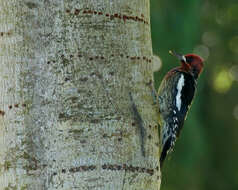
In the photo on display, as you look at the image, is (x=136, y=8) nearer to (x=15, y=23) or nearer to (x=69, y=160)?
(x=15, y=23)

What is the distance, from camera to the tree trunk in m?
3.45

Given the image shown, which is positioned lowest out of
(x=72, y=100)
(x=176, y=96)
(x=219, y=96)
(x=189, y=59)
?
(x=219, y=96)

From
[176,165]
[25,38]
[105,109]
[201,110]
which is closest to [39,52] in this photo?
[25,38]

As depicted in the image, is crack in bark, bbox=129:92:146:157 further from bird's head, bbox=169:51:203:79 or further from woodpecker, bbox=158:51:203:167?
bird's head, bbox=169:51:203:79

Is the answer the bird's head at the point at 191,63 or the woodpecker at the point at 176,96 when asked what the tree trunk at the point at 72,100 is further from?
the bird's head at the point at 191,63

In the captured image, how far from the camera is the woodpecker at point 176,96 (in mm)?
5504

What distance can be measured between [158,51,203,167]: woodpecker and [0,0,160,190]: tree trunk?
1659 mm

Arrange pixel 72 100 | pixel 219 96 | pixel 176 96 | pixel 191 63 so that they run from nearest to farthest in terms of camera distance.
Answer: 1. pixel 72 100
2. pixel 176 96
3. pixel 191 63
4. pixel 219 96

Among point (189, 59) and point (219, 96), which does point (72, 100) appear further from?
point (219, 96)

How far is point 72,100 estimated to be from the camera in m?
3.53

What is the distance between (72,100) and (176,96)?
102 inches

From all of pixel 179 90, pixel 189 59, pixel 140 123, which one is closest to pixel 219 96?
pixel 189 59

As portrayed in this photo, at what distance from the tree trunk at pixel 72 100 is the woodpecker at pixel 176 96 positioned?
5.44ft

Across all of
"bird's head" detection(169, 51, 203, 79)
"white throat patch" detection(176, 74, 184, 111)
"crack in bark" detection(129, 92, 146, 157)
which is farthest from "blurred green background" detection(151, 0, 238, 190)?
"crack in bark" detection(129, 92, 146, 157)
